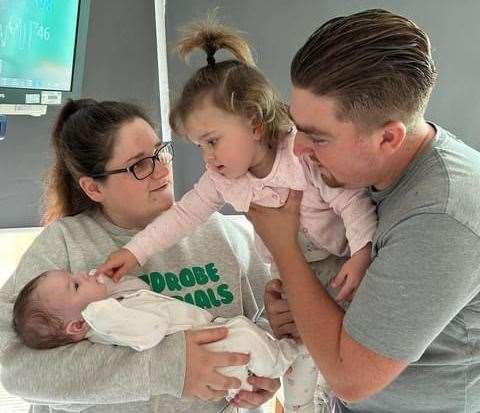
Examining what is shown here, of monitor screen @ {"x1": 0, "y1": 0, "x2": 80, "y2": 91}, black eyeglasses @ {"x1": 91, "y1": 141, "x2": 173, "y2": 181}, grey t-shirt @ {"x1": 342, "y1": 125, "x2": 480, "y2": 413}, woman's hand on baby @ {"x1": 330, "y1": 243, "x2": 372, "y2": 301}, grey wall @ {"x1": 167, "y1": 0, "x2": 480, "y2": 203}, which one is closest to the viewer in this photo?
grey t-shirt @ {"x1": 342, "y1": 125, "x2": 480, "y2": 413}

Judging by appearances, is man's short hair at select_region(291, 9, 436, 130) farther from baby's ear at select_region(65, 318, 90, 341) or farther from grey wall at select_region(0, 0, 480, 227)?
A: grey wall at select_region(0, 0, 480, 227)

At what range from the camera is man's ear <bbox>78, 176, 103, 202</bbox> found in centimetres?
149

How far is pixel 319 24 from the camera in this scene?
2.78m

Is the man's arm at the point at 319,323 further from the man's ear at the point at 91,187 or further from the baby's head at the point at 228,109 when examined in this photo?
the man's ear at the point at 91,187

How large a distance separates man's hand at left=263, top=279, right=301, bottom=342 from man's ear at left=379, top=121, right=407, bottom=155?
49 cm

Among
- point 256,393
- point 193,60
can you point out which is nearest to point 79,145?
point 256,393

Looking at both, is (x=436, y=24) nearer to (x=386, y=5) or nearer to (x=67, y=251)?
(x=386, y=5)

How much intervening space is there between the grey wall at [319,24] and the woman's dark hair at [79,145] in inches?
46.5

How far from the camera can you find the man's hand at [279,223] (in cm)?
125

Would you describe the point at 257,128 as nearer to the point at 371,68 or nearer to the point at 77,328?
the point at 371,68

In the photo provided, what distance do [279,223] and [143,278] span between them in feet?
Result: 1.29

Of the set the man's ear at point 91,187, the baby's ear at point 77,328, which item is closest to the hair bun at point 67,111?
the man's ear at point 91,187

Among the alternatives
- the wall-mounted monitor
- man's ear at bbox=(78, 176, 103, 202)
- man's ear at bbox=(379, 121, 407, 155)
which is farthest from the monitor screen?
man's ear at bbox=(379, 121, 407, 155)

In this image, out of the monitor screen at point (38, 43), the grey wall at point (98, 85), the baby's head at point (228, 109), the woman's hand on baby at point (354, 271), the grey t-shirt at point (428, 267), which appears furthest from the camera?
the grey wall at point (98, 85)
